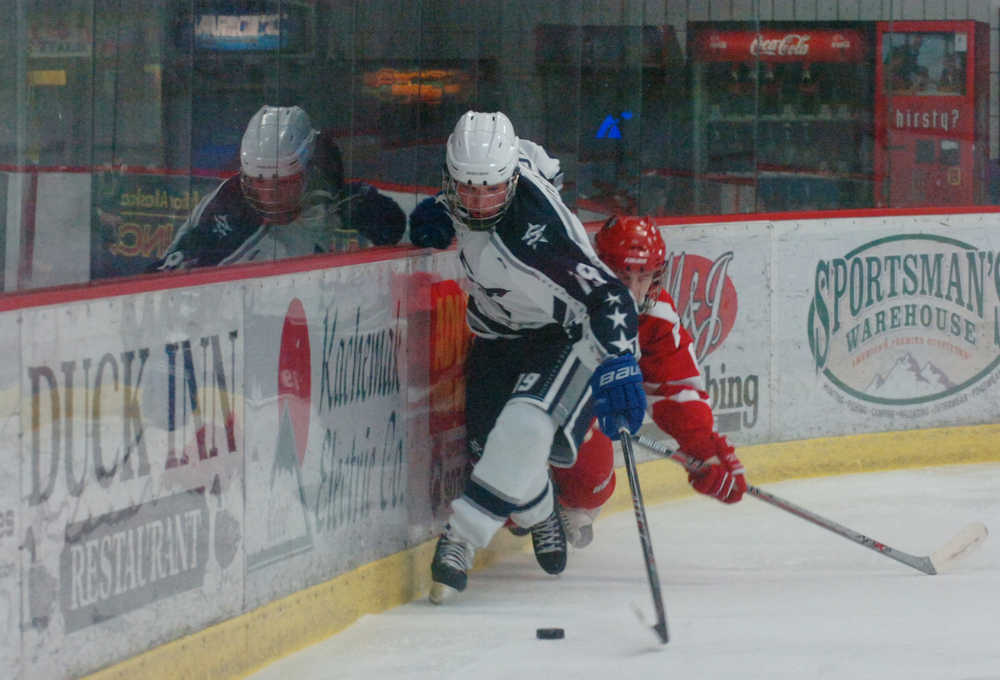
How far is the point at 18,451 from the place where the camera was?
256cm

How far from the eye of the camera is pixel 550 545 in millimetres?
4086

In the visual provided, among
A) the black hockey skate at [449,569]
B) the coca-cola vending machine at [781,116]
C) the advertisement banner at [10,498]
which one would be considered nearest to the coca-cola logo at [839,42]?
the coca-cola vending machine at [781,116]

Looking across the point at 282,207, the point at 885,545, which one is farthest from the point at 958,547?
the point at 282,207

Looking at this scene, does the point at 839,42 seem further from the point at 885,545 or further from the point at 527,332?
the point at 527,332

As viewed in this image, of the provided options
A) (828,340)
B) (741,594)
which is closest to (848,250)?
(828,340)

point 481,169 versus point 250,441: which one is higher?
point 481,169

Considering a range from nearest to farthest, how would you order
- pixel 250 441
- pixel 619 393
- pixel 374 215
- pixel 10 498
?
pixel 10 498 → pixel 250 441 → pixel 619 393 → pixel 374 215

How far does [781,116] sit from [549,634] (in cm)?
310

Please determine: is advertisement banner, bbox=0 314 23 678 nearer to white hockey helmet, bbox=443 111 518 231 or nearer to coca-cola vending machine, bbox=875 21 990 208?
white hockey helmet, bbox=443 111 518 231

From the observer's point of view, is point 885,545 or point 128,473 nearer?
point 128,473

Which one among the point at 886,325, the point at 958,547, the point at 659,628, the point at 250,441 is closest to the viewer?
the point at 250,441

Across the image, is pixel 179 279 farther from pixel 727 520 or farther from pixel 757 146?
pixel 757 146

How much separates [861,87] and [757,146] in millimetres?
666

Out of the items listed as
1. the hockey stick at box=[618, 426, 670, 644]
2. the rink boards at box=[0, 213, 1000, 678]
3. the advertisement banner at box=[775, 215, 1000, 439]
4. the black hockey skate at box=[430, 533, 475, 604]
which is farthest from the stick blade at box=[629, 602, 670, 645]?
the advertisement banner at box=[775, 215, 1000, 439]
